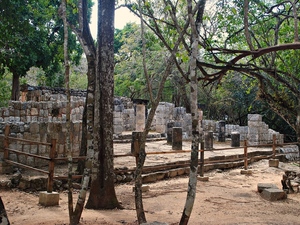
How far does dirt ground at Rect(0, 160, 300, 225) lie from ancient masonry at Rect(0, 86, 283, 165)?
1.89m

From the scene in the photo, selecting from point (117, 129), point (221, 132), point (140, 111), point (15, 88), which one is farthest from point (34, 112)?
point (221, 132)

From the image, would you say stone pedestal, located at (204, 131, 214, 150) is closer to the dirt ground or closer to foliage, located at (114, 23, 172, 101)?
the dirt ground

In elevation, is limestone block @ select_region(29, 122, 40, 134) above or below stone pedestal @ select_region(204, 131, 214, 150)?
above

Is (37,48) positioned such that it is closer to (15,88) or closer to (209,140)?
(15,88)

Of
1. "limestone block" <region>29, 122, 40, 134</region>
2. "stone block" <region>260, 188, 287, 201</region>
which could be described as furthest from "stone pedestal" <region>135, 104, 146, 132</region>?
"stone block" <region>260, 188, 287, 201</region>

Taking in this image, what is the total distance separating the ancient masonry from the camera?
8.64 metres

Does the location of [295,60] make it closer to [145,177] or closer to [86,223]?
[145,177]

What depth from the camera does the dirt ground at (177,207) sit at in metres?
5.55

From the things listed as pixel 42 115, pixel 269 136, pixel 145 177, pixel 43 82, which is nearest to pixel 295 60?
pixel 145 177

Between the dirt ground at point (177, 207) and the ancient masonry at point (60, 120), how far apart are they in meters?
1.89

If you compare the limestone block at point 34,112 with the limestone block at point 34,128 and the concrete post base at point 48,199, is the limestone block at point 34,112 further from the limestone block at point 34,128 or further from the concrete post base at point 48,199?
the concrete post base at point 48,199

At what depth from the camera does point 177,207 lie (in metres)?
6.90

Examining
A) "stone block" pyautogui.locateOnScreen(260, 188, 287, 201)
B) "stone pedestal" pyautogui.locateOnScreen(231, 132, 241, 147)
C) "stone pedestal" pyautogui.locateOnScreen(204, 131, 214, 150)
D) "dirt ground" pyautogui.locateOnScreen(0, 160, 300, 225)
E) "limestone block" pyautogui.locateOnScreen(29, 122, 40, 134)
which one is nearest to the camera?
"dirt ground" pyautogui.locateOnScreen(0, 160, 300, 225)

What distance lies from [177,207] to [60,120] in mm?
7905
